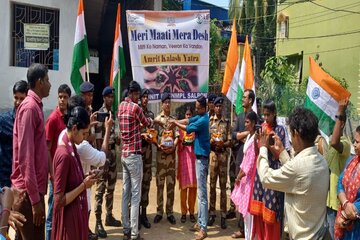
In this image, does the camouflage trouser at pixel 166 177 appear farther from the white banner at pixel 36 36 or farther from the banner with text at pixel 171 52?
the white banner at pixel 36 36

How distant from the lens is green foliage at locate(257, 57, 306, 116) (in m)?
9.89

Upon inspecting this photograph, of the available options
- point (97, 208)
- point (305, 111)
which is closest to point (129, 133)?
point (97, 208)

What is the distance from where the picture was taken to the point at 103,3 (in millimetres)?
10023

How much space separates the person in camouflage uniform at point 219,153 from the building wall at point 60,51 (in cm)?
371

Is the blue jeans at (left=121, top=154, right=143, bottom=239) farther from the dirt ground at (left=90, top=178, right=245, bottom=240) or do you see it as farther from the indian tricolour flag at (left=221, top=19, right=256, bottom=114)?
the indian tricolour flag at (left=221, top=19, right=256, bottom=114)

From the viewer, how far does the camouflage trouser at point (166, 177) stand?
619 cm

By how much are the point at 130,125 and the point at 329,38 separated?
1752cm

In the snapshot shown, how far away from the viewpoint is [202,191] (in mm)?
5559

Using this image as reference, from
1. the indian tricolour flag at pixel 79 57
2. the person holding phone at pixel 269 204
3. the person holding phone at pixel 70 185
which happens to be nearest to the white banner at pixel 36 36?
the indian tricolour flag at pixel 79 57

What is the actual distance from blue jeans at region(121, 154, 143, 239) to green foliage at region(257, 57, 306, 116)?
5.29m

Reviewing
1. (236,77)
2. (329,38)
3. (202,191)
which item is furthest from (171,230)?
(329,38)

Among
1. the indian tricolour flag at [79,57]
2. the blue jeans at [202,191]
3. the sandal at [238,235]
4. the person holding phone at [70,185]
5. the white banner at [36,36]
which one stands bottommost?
the sandal at [238,235]

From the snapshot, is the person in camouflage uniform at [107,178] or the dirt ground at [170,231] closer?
the person in camouflage uniform at [107,178]

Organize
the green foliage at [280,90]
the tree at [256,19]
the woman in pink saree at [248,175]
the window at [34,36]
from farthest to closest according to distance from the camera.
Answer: the tree at [256,19]
the green foliage at [280,90]
the window at [34,36]
the woman in pink saree at [248,175]
